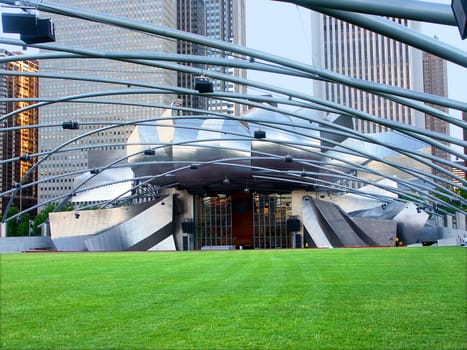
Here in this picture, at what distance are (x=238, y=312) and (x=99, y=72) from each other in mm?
79797

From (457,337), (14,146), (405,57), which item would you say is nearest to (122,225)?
(457,337)

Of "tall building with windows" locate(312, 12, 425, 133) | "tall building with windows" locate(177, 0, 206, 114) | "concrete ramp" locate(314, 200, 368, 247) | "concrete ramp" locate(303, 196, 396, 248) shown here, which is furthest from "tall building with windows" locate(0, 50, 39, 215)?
"tall building with windows" locate(312, 12, 425, 133)

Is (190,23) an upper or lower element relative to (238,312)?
upper

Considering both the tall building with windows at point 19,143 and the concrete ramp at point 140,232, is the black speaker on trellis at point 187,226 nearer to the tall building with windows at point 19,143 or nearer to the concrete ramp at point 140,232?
the concrete ramp at point 140,232

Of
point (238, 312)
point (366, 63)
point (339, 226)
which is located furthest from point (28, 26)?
point (366, 63)

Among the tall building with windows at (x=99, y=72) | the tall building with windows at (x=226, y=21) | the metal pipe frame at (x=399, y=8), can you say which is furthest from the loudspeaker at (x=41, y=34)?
the tall building with windows at (x=226, y=21)

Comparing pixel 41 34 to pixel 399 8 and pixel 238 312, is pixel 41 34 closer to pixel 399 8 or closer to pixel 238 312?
pixel 238 312

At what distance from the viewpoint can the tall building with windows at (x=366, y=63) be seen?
13012 cm

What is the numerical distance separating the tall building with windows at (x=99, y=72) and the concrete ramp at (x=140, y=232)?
6.64 m

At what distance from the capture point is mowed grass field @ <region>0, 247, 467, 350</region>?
6.29 metres

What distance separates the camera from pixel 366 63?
135 metres

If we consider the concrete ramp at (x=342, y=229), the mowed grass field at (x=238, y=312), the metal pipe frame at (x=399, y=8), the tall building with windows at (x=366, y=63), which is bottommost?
the mowed grass field at (x=238, y=312)

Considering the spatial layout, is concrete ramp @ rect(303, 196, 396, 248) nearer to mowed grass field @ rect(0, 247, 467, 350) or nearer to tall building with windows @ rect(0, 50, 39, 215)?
mowed grass field @ rect(0, 247, 467, 350)

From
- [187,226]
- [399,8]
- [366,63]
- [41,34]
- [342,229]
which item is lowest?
[342,229]
